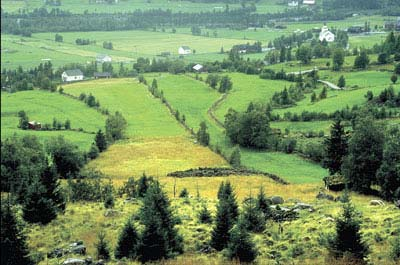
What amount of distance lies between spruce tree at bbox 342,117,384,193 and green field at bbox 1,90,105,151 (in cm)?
4254

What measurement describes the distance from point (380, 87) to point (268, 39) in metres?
88.5

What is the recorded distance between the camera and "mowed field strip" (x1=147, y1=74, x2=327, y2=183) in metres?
63.1

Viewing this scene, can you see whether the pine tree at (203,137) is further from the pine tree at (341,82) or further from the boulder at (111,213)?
the boulder at (111,213)

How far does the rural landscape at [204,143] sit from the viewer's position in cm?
2706

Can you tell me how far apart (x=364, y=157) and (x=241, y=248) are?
1818 cm

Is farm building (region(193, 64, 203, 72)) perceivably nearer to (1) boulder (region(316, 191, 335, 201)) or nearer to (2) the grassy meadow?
(2) the grassy meadow

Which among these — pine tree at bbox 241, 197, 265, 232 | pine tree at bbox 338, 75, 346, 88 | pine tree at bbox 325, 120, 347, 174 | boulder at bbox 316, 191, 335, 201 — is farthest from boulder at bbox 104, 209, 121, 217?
pine tree at bbox 338, 75, 346, 88

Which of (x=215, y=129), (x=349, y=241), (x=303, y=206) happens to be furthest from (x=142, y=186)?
(x=215, y=129)

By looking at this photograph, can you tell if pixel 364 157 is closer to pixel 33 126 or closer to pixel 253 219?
pixel 253 219

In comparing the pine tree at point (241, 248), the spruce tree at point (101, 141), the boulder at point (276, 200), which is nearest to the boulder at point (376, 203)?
the boulder at point (276, 200)

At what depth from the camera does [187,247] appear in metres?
28.2

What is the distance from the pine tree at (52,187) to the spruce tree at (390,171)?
19658 millimetres

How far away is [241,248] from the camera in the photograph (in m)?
25.1

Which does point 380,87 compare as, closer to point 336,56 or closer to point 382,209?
point 336,56
